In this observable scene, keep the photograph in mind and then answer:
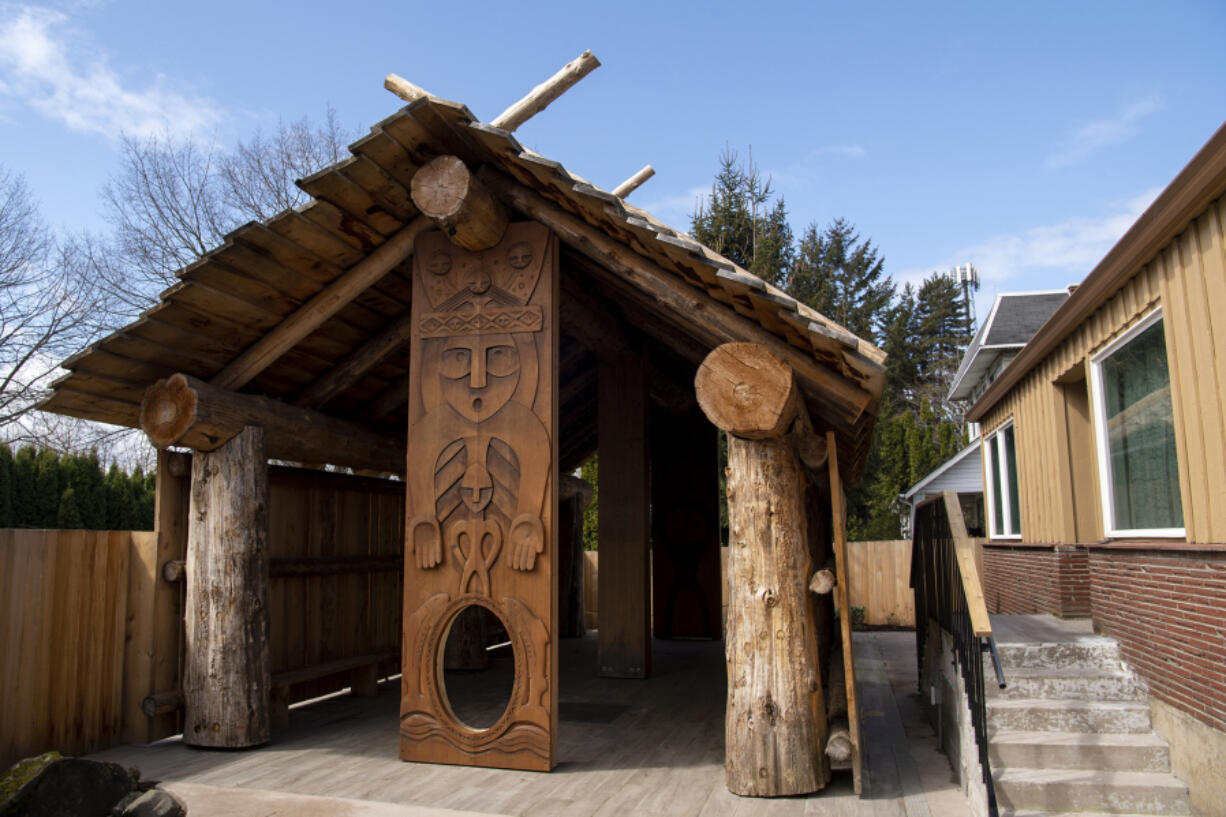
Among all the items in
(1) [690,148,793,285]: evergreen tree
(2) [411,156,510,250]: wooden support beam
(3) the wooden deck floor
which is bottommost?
(3) the wooden deck floor

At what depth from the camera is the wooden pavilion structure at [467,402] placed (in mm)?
4523

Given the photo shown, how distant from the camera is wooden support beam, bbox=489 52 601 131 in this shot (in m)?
5.87

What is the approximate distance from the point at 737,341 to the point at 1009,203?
1038 inches

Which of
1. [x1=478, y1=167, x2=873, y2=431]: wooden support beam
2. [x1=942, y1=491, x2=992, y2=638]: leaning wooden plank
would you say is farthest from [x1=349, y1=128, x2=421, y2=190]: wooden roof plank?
[x1=942, y1=491, x2=992, y2=638]: leaning wooden plank

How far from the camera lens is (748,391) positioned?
450 centimetres

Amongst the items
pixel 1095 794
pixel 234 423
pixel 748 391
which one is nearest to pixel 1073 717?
pixel 1095 794

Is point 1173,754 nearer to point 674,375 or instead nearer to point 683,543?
point 674,375

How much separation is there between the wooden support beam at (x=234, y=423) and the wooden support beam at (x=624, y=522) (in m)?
2.68

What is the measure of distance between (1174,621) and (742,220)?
1797 centimetres

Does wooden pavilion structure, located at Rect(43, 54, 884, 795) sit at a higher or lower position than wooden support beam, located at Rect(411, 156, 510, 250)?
lower

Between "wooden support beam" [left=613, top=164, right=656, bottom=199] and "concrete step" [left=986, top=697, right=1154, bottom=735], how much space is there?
5.23 m

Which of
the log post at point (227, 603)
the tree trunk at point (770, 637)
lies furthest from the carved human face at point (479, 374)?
the log post at point (227, 603)

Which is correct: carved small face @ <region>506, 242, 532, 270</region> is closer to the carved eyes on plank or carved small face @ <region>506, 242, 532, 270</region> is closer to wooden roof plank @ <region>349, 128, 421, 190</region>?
the carved eyes on plank

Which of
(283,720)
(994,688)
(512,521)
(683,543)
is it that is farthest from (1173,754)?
(683,543)
